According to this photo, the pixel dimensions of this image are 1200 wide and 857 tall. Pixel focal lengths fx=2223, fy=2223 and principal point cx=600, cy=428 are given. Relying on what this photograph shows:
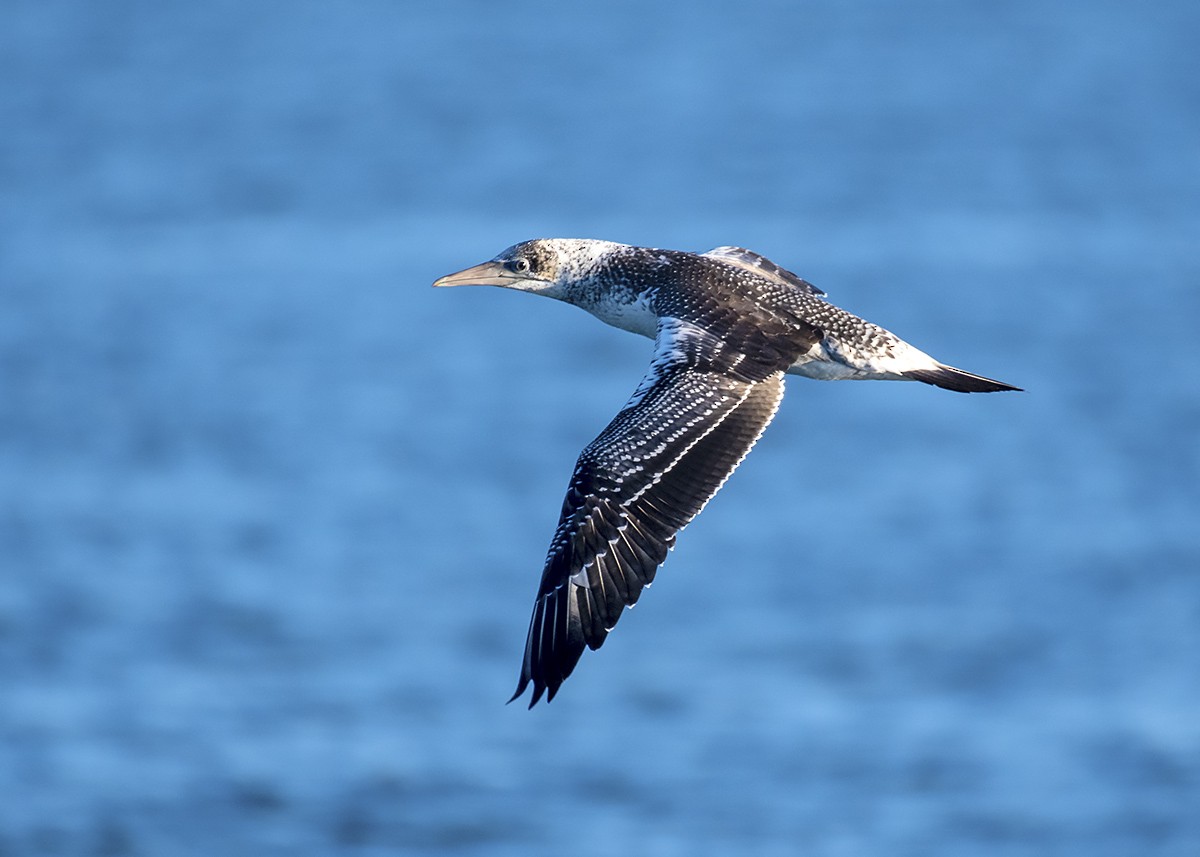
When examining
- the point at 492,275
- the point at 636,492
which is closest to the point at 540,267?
the point at 492,275

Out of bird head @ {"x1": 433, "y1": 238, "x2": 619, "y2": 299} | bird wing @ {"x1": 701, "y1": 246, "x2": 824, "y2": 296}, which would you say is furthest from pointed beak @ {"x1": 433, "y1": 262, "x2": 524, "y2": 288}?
bird wing @ {"x1": 701, "y1": 246, "x2": 824, "y2": 296}

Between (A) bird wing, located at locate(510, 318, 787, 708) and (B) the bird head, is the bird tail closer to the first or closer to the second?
(A) bird wing, located at locate(510, 318, 787, 708)

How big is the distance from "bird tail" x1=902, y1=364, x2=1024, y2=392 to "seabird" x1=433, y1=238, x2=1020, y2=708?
12mm

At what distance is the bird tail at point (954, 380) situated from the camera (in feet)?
47.4

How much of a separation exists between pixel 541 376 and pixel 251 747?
8.89 m

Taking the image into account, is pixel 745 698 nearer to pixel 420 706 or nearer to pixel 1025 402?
pixel 420 706

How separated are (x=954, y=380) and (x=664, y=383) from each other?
1997mm

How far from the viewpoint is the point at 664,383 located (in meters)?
14.2

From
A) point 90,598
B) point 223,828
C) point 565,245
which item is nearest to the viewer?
point 565,245

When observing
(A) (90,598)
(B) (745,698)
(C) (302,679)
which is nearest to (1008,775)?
(B) (745,698)

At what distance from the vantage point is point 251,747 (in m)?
30.0

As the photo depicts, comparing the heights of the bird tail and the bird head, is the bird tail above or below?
below

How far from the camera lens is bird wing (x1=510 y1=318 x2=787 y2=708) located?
43.4 feet

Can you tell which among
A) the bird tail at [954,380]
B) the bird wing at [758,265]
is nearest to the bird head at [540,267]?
the bird wing at [758,265]
